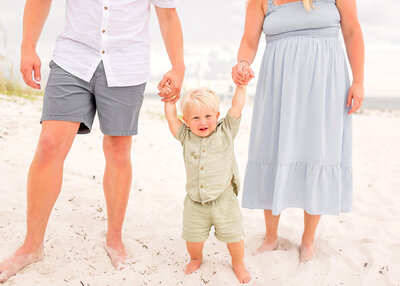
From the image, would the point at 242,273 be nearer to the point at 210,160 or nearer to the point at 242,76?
the point at 210,160

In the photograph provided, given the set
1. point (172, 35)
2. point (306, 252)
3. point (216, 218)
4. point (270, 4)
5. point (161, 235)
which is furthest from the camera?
point (161, 235)

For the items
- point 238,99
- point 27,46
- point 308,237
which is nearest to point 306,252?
point 308,237

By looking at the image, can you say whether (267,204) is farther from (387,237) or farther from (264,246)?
(387,237)

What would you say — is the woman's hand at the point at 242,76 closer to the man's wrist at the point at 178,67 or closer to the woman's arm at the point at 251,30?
the man's wrist at the point at 178,67

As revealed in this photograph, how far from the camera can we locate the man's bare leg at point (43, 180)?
6.77 ft

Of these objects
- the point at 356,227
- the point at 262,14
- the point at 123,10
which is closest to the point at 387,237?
the point at 356,227

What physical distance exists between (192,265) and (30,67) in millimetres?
1483

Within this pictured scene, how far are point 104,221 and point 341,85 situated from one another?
1983mm

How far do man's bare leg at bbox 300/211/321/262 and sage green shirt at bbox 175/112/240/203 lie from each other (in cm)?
82

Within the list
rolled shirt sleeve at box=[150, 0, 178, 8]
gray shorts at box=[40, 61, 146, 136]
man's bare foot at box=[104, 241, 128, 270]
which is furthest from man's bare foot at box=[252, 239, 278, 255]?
rolled shirt sleeve at box=[150, 0, 178, 8]

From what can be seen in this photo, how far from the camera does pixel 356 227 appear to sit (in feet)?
10.9

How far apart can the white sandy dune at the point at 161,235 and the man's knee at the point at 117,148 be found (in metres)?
0.60

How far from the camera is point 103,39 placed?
208cm

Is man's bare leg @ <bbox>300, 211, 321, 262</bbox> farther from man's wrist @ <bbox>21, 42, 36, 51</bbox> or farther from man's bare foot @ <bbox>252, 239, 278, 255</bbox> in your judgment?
man's wrist @ <bbox>21, 42, 36, 51</bbox>
